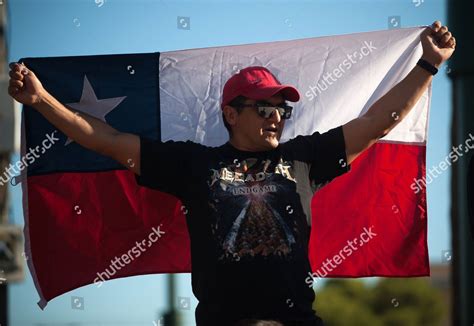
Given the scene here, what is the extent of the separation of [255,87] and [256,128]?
23 centimetres

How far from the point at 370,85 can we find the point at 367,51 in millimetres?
219

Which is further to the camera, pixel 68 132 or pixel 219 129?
pixel 219 129

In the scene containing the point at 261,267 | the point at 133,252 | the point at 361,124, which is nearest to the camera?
the point at 261,267

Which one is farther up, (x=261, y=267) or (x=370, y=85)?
(x=370, y=85)

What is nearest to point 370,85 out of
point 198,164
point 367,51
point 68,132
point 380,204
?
point 367,51

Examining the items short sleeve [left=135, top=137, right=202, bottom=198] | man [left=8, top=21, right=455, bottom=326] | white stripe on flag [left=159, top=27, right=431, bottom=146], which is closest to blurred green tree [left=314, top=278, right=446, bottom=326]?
white stripe on flag [left=159, top=27, right=431, bottom=146]

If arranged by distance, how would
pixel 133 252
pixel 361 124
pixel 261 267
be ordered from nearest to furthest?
pixel 261 267 < pixel 361 124 < pixel 133 252

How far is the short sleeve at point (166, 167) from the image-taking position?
5902mm

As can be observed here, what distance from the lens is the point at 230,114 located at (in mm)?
6043

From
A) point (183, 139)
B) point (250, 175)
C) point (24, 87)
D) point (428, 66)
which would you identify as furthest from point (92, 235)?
point (428, 66)

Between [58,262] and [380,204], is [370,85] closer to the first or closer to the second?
[380,204]

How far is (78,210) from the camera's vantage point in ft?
22.5

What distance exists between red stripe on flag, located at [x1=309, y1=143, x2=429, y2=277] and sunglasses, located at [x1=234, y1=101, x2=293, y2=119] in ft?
3.73

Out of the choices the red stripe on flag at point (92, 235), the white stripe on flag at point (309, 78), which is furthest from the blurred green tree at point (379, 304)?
the red stripe on flag at point (92, 235)
